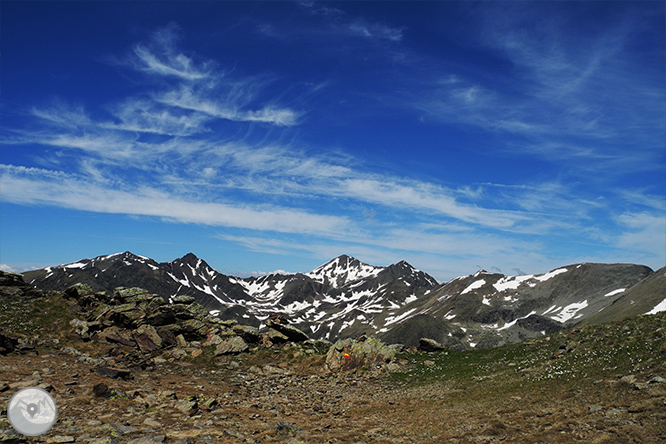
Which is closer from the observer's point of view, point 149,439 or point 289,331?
point 149,439

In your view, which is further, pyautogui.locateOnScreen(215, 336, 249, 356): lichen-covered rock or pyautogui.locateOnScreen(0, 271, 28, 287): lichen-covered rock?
pyautogui.locateOnScreen(0, 271, 28, 287): lichen-covered rock

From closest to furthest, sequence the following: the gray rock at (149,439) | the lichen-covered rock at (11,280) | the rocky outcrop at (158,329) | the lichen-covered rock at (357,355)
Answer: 1. the gray rock at (149,439)
2. the lichen-covered rock at (357,355)
3. the rocky outcrop at (158,329)
4. the lichen-covered rock at (11,280)

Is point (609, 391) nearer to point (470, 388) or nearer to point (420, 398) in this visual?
point (470, 388)

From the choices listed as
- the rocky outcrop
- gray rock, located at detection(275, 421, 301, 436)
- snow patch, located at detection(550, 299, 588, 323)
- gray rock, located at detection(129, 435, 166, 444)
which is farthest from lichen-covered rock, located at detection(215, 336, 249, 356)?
snow patch, located at detection(550, 299, 588, 323)

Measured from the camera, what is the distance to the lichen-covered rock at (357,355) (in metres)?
36.0

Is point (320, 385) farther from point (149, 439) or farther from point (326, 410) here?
point (149, 439)

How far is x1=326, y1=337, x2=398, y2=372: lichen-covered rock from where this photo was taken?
3597 centimetres

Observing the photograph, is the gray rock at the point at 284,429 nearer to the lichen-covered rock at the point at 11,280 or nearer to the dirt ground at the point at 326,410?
the dirt ground at the point at 326,410

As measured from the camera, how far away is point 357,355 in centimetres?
3684

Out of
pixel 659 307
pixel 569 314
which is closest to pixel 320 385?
pixel 659 307

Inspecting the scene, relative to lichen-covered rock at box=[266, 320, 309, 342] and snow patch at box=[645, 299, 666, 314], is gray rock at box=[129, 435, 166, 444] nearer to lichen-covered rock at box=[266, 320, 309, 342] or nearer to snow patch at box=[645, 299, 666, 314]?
lichen-covered rock at box=[266, 320, 309, 342]

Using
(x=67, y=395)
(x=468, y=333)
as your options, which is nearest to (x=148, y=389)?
(x=67, y=395)

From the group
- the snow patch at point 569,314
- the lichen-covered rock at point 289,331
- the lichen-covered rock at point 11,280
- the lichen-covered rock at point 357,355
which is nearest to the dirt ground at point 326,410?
the lichen-covered rock at point 357,355

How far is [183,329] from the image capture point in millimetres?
42125
